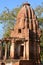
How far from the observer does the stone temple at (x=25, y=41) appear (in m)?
21.5

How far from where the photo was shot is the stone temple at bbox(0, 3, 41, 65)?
21.5 m

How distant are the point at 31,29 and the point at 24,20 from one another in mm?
1185

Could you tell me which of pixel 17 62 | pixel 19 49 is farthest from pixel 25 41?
pixel 17 62

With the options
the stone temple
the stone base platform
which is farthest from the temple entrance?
the stone base platform

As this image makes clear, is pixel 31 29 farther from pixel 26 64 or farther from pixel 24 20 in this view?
pixel 26 64

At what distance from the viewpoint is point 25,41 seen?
72.4 ft

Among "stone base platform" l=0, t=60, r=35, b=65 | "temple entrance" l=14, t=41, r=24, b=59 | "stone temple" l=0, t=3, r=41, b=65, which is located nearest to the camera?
"stone base platform" l=0, t=60, r=35, b=65

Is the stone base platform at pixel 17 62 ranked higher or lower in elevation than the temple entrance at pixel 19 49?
lower

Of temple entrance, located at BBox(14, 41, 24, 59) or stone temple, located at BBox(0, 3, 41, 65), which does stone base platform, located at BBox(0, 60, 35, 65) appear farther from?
temple entrance, located at BBox(14, 41, 24, 59)

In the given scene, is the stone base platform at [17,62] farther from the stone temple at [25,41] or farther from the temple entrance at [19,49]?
the temple entrance at [19,49]

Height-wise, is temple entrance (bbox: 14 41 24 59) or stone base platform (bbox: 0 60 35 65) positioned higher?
temple entrance (bbox: 14 41 24 59)

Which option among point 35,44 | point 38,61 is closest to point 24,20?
point 35,44

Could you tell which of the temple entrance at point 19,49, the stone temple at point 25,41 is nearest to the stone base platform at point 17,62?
the stone temple at point 25,41

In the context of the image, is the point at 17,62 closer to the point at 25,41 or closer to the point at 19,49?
the point at 25,41
